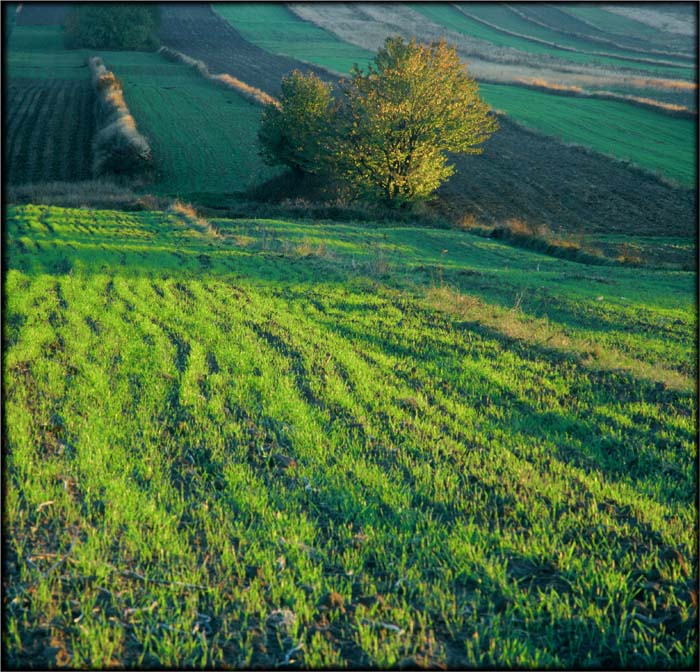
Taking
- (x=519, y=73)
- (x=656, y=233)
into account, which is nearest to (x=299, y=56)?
(x=519, y=73)

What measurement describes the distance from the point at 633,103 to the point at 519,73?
22.1m

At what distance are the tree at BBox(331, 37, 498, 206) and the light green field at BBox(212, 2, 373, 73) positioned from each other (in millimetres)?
48365

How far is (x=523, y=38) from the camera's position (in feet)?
359

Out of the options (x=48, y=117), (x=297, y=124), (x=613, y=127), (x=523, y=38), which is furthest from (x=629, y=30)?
(x=48, y=117)

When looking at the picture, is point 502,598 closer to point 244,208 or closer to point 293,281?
point 293,281

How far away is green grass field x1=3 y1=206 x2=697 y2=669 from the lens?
16.4ft

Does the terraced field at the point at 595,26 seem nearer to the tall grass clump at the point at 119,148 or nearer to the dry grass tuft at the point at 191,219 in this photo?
the tall grass clump at the point at 119,148

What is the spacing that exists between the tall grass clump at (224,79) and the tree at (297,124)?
1228cm

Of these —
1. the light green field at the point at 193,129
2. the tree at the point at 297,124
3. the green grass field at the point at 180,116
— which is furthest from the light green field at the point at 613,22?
the tree at the point at 297,124

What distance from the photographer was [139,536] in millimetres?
5973

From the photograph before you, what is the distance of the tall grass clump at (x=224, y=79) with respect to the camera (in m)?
72.4

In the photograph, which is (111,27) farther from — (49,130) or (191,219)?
(191,219)

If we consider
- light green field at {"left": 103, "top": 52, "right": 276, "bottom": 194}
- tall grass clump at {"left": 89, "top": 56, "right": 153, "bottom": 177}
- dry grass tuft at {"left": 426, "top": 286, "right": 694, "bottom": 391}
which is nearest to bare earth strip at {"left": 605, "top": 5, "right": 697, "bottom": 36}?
light green field at {"left": 103, "top": 52, "right": 276, "bottom": 194}

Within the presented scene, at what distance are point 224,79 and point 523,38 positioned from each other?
57.3 meters
